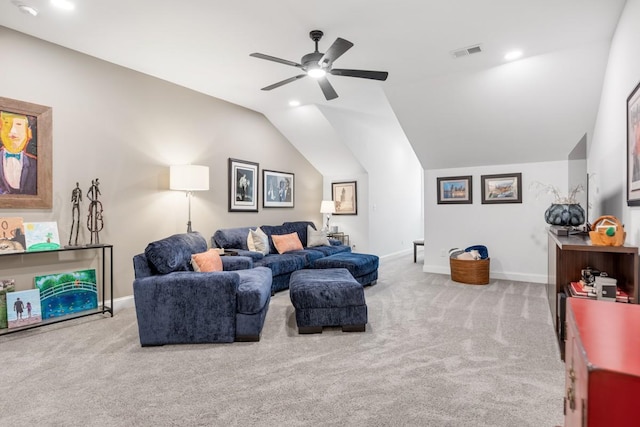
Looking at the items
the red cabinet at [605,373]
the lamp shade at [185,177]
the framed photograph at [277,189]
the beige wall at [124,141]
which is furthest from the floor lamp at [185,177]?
the red cabinet at [605,373]

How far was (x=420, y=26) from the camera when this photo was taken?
321 cm

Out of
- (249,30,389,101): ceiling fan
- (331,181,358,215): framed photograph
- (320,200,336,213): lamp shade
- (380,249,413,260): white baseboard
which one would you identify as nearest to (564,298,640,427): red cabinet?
(249,30,389,101): ceiling fan

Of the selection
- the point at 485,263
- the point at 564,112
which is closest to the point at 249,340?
the point at 485,263

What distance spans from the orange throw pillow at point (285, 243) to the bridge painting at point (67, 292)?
249 centimetres

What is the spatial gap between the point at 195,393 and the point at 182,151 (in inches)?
140

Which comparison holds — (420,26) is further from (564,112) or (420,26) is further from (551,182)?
(551,182)

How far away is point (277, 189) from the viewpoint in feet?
21.1

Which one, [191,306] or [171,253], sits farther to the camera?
[171,253]

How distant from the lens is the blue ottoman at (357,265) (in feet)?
15.3

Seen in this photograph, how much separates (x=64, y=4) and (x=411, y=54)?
3.21 meters

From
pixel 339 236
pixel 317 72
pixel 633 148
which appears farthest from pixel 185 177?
pixel 633 148

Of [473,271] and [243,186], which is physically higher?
[243,186]

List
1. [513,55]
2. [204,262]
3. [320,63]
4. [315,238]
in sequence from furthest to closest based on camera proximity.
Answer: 1. [315,238]
2. [513,55]
3. [204,262]
4. [320,63]

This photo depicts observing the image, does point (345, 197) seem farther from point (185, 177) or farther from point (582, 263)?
point (582, 263)
